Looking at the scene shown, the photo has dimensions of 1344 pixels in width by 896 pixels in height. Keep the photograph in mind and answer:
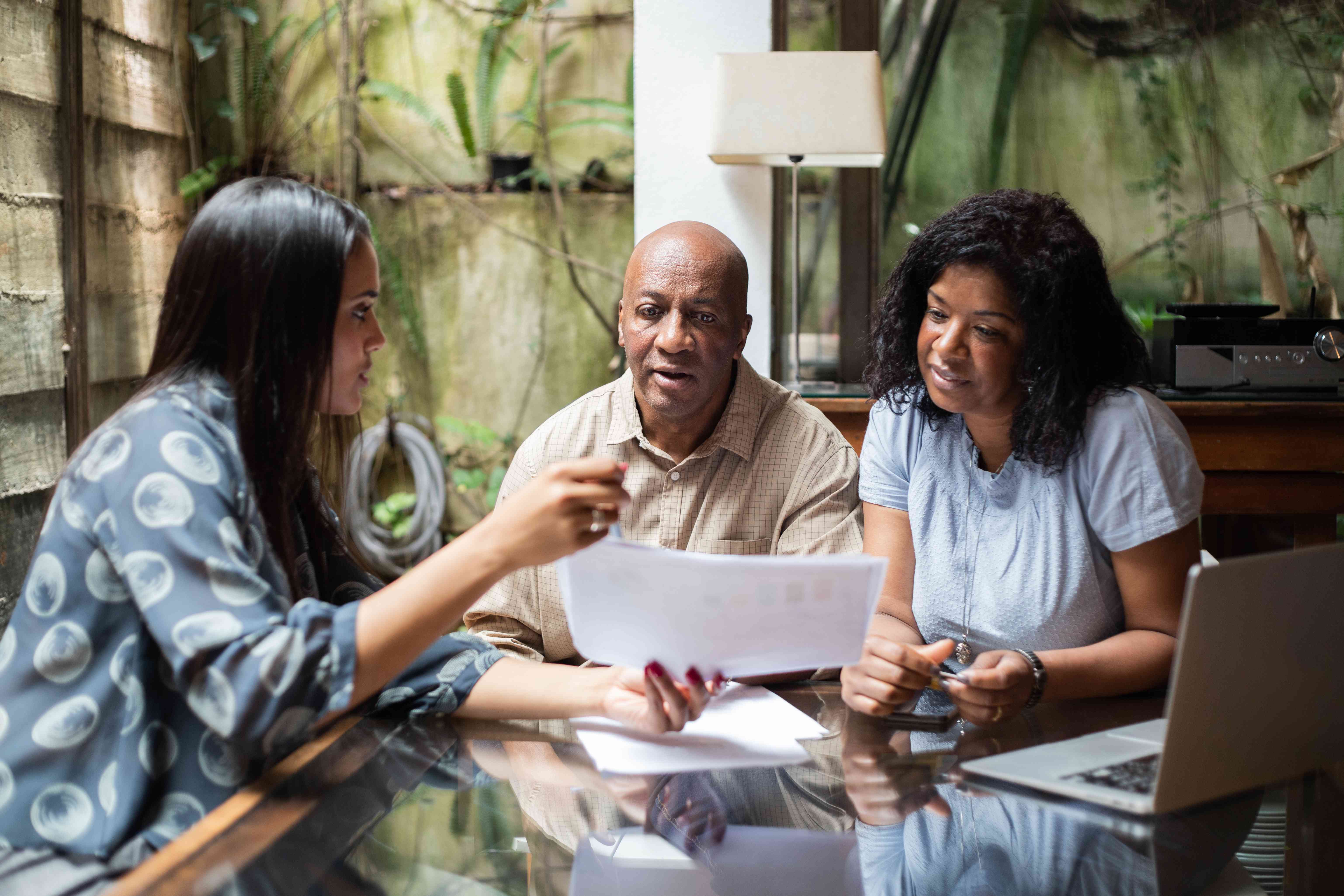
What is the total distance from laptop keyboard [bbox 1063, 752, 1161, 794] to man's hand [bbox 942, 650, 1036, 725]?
16 centimetres

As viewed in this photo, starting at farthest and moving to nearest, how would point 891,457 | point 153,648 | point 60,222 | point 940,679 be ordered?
point 60,222 < point 891,457 < point 940,679 < point 153,648

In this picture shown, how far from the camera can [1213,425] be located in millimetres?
2539

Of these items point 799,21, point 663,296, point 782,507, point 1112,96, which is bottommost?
point 782,507

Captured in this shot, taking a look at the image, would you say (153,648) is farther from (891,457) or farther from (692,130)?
(692,130)

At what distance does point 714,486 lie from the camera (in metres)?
1.73

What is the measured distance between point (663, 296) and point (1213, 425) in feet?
4.89

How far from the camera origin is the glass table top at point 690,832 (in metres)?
0.80

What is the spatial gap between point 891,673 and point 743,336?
0.83 meters

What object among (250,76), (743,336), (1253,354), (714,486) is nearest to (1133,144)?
(1253,354)

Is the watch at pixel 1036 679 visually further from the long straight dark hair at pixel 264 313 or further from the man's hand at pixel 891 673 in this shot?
the long straight dark hair at pixel 264 313

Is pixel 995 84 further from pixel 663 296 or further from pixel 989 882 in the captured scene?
pixel 989 882

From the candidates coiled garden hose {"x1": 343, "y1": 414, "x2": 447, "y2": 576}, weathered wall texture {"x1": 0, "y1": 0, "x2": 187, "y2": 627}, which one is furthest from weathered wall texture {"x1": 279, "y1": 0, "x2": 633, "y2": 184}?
coiled garden hose {"x1": 343, "y1": 414, "x2": 447, "y2": 576}

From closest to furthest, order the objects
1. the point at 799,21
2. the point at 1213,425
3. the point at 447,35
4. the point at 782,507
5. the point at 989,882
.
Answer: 1. the point at 989,882
2. the point at 782,507
3. the point at 1213,425
4. the point at 799,21
5. the point at 447,35

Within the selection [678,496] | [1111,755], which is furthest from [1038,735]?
[678,496]
